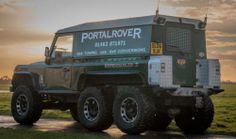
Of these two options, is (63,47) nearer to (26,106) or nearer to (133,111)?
(26,106)

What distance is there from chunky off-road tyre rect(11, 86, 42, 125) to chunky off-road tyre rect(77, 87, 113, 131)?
8.28 ft

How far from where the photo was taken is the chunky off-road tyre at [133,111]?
14.4 m

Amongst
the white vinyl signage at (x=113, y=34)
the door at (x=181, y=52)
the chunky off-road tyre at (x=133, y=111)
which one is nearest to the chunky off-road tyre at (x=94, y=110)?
the chunky off-road tyre at (x=133, y=111)

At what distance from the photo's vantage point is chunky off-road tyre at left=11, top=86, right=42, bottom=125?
1808 centimetres

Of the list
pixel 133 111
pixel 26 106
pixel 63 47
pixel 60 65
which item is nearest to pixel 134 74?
pixel 133 111

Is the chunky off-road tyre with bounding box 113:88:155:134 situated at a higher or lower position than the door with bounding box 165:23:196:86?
lower

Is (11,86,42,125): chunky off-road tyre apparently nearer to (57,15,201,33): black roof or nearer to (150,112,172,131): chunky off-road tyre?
(57,15,201,33): black roof

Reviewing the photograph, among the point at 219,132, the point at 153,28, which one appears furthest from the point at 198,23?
the point at 219,132

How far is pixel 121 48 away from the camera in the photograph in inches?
611

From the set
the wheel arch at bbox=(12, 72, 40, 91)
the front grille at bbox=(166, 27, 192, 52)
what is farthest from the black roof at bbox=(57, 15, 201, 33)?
the wheel arch at bbox=(12, 72, 40, 91)

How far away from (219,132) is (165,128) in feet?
5.99

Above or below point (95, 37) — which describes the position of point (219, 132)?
below

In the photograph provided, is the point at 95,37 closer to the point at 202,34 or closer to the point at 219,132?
the point at 202,34

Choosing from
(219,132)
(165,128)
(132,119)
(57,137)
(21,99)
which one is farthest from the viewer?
(21,99)
